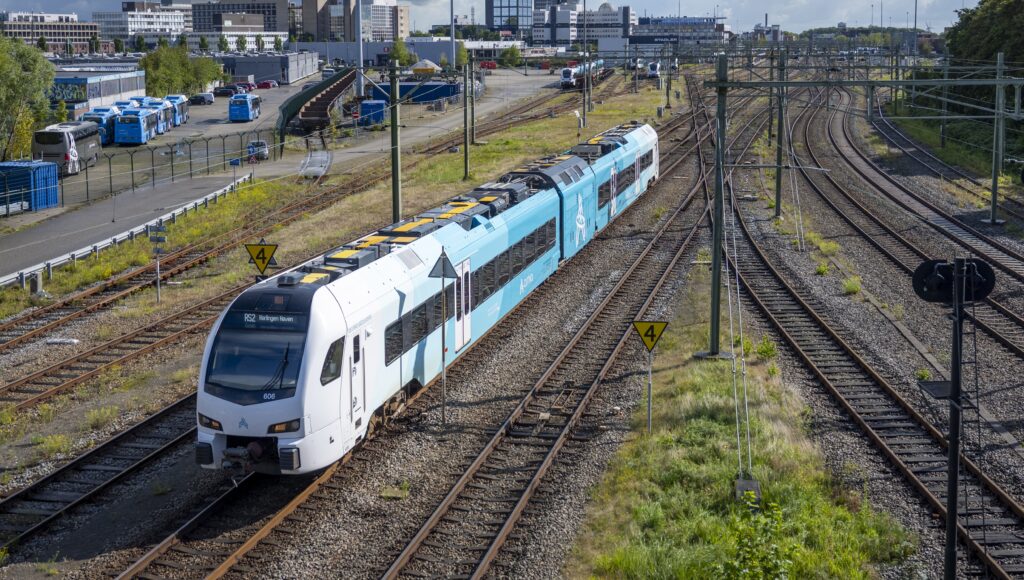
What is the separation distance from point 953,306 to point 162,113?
6565 centimetres

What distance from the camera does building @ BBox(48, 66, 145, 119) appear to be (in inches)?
2867

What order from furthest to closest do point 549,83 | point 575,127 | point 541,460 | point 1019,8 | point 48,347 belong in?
point 549,83 → point 575,127 → point 1019,8 → point 48,347 → point 541,460

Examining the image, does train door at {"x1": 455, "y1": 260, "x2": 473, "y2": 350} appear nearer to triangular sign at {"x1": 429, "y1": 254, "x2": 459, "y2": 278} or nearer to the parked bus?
triangular sign at {"x1": 429, "y1": 254, "x2": 459, "y2": 278}

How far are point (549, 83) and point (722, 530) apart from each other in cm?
9990

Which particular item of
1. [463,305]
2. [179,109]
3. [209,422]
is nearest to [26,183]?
[463,305]

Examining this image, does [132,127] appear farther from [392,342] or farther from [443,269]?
[392,342]

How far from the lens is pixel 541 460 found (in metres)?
15.2

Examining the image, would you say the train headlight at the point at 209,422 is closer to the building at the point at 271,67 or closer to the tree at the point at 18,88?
the tree at the point at 18,88

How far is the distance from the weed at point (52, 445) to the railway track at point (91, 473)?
551 millimetres

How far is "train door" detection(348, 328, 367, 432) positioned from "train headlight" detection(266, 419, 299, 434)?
3.50 ft

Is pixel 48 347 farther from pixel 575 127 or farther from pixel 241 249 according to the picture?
pixel 575 127

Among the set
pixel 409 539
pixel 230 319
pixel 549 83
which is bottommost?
pixel 409 539

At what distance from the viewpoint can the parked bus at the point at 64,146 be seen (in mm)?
47938

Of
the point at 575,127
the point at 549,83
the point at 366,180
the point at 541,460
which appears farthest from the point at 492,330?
the point at 549,83
